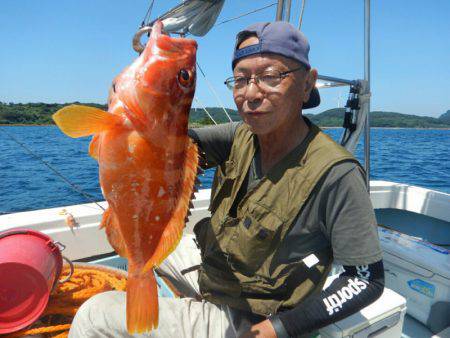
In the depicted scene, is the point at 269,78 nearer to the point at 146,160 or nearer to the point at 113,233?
the point at 146,160

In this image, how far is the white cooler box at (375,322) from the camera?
2164mm

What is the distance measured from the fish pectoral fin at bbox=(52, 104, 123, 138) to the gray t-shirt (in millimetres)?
1190

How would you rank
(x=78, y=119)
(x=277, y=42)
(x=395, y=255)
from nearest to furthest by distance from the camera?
(x=78, y=119)
(x=277, y=42)
(x=395, y=255)

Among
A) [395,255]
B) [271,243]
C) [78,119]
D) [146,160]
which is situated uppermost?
[78,119]

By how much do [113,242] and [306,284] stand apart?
1119 millimetres

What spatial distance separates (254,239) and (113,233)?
795mm

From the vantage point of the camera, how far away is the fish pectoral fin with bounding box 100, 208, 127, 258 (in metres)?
1.75

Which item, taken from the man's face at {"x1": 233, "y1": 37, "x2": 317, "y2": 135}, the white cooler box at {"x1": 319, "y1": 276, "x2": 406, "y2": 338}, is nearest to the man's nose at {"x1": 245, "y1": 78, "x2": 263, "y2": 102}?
the man's face at {"x1": 233, "y1": 37, "x2": 317, "y2": 135}

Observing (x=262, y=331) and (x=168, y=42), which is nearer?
(x=168, y=42)

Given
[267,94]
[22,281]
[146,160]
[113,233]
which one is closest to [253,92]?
[267,94]

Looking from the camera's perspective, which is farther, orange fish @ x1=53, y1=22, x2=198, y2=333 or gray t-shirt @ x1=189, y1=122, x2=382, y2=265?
gray t-shirt @ x1=189, y1=122, x2=382, y2=265

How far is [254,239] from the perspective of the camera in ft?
6.66

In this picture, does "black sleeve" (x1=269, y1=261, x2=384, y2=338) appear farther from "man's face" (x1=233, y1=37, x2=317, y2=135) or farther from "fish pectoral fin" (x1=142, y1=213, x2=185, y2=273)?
"man's face" (x1=233, y1=37, x2=317, y2=135)

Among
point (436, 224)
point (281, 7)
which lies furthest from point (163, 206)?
point (436, 224)
